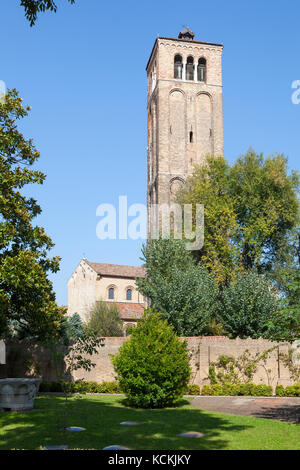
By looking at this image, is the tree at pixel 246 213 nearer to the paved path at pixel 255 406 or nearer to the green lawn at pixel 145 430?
the paved path at pixel 255 406

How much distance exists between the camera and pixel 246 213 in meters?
43.0

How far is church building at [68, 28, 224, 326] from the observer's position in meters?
53.9

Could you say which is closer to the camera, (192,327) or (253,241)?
(192,327)

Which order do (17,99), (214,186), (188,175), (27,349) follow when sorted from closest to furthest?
(17,99), (27,349), (214,186), (188,175)

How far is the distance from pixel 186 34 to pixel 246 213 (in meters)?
30.1

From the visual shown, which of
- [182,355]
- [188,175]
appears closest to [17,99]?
[182,355]

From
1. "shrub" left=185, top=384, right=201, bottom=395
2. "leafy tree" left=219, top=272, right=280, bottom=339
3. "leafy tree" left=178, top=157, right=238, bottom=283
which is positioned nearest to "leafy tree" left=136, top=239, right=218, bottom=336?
"leafy tree" left=219, top=272, right=280, bottom=339

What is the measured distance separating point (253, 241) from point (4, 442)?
1239 inches

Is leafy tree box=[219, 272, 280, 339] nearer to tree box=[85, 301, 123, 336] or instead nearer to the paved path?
the paved path

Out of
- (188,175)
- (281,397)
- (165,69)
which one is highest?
(165,69)

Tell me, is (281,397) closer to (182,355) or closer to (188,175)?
(182,355)

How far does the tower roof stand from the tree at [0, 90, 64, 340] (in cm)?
4322

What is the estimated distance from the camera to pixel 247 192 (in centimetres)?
4222

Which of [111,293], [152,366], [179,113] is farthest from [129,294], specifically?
[152,366]
